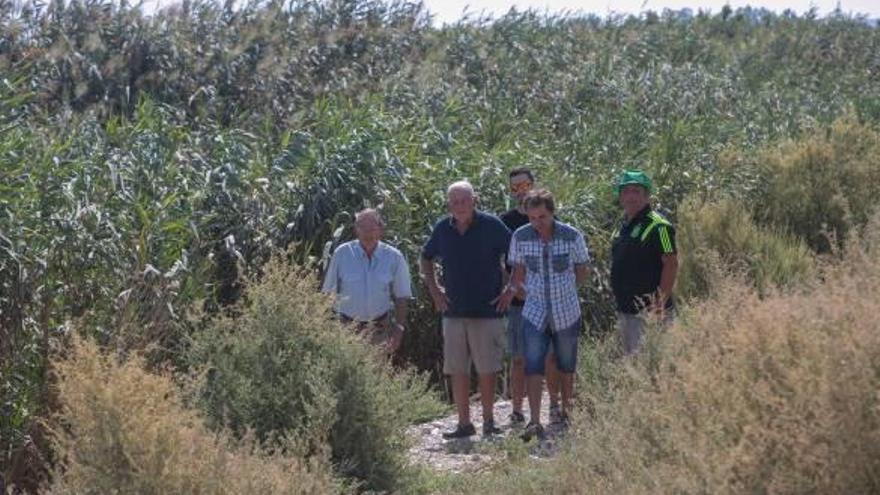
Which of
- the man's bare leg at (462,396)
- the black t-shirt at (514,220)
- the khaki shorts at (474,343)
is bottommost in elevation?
the man's bare leg at (462,396)

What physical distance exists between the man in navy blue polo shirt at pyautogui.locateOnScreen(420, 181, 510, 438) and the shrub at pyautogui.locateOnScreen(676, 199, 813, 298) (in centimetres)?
211

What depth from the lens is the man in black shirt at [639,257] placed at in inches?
396

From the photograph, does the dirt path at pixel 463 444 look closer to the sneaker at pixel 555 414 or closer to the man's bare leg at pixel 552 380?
the sneaker at pixel 555 414

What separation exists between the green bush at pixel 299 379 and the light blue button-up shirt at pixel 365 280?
1.79 meters

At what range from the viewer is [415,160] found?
14156 mm

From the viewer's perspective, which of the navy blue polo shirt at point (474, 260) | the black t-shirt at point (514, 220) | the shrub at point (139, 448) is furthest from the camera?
the black t-shirt at point (514, 220)

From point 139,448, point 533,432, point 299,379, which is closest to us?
point 139,448

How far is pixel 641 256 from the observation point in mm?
10109

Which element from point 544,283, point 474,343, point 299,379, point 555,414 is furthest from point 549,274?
point 299,379

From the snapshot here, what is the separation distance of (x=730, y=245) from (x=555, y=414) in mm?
3816

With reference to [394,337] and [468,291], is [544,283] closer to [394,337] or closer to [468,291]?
[468,291]

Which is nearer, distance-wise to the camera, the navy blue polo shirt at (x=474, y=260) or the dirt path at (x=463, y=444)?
the dirt path at (x=463, y=444)

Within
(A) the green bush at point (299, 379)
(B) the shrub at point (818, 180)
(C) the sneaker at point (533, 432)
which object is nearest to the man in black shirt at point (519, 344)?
(C) the sneaker at point (533, 432)

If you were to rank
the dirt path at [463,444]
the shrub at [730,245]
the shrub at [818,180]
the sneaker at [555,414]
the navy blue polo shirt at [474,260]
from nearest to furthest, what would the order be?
the dirt path at [463,444] < the navy blue polo shirt at [474,260] < the sneaker at [555,414] < the shrub at [730,245] < the shrub at [818,180]
